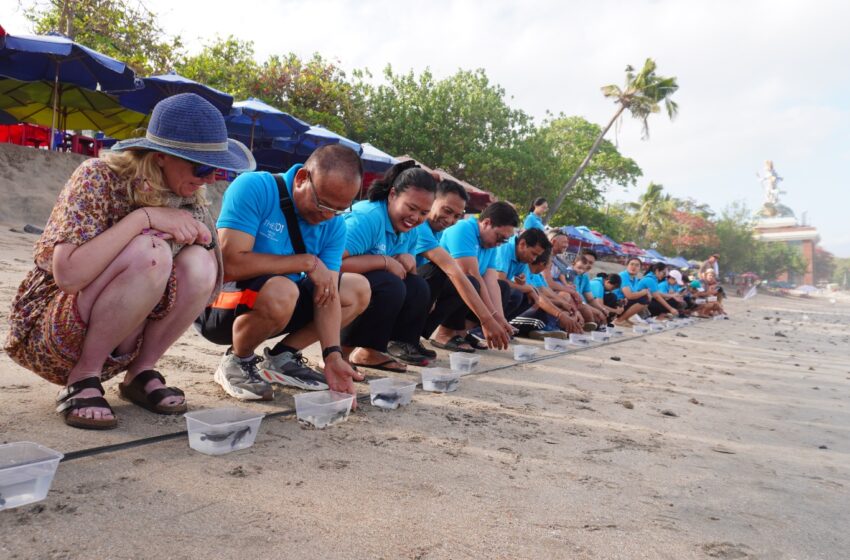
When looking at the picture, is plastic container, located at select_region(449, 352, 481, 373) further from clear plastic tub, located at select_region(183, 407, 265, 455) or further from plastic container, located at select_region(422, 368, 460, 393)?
clear plastic tub, located at select_region(183, 407, 265, 455)

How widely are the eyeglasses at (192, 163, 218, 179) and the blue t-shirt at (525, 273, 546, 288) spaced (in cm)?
441

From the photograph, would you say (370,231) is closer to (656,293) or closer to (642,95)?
(656,293)

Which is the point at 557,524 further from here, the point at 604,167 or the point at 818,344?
the point at 604,167

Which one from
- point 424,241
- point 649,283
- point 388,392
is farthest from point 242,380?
point 649,283

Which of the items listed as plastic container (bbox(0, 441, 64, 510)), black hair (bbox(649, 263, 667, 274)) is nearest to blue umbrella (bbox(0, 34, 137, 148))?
plastic container (bbox(0, 441, 64, 510))

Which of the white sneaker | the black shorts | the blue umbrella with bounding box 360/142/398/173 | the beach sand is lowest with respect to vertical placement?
the beach sand

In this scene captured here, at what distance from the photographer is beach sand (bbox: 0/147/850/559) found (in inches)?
52.9

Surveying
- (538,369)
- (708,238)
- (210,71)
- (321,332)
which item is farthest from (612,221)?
(321,332)

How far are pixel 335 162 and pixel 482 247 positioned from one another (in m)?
2.48

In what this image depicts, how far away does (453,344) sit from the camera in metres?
4.79

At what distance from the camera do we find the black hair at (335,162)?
8.00ft

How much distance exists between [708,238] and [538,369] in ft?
149

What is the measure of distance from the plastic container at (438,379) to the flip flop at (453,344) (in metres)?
1.61

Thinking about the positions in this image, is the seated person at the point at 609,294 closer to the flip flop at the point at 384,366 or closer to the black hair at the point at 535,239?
the black hair at the point at 535,239
